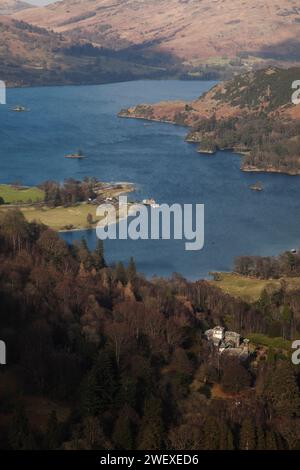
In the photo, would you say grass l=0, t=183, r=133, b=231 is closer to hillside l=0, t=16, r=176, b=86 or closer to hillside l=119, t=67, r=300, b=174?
hillside l=119, t=67, r=300, b=174

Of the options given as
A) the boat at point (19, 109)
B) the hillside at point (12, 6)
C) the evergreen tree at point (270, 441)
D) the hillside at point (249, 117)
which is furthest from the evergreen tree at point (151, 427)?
the hillside at point (12, 6)

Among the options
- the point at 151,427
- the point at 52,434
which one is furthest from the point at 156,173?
the point at 52,434

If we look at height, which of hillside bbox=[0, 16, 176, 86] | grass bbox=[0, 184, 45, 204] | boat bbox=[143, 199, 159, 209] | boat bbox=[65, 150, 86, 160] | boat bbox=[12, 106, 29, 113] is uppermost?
hillside bbox=[0, 16, 176, 86]

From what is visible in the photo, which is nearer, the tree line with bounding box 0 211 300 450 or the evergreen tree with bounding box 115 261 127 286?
the tree line with bounding box 0 211 300 450

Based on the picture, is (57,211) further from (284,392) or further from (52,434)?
(52,434)

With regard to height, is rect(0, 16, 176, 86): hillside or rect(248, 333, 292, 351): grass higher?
rect(0, 16, 176, 86): hillside

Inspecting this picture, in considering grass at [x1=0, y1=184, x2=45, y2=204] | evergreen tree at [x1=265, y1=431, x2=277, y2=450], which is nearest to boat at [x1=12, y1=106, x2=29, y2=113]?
grass at [x1=0, y1=184, x2=45, y2=204]
